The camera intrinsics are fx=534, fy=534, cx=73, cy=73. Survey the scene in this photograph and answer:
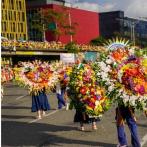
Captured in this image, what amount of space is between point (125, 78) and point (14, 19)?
105287 mm

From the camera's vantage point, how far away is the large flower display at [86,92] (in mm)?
12594

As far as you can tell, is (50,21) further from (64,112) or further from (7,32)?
(64,112)

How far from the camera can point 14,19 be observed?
114m

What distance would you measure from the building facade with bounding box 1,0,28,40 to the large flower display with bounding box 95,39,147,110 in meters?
100

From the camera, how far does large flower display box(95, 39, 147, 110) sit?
9.92 metres

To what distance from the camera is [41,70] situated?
1689 cm

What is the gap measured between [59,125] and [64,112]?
3.46 metres

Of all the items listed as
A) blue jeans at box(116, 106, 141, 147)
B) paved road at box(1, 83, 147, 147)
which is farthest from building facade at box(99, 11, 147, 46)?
blue jeans at box(116, 106, 141, 147)

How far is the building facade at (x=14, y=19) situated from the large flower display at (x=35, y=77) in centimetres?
9314

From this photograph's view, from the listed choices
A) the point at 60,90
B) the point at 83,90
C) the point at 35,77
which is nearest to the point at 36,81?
the point at 35,77

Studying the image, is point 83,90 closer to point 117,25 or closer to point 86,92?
point 86,92

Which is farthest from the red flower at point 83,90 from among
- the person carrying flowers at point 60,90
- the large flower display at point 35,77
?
the person carrying flowers at point 60,90

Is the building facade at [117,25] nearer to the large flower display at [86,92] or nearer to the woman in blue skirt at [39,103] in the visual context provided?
the woman in blue skirt at [39,103]

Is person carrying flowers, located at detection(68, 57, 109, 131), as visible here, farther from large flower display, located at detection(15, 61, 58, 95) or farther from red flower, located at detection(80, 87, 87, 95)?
large flower display, located at detection(15, 61, 58, 95)
